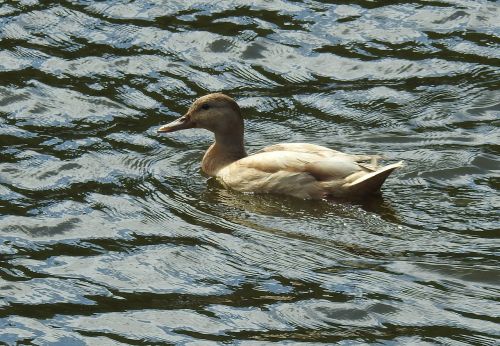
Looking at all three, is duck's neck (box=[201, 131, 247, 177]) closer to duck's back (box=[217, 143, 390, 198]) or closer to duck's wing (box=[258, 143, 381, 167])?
duck's back (box=[217, 143, 390, 198])

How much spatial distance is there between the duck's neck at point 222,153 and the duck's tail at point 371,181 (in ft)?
Answer: 4.78

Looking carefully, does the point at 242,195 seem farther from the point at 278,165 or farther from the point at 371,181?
the point at 371,181

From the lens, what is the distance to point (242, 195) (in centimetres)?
1211

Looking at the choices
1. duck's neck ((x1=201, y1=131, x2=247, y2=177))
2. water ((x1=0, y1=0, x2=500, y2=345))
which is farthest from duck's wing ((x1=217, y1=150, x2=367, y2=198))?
duck's neck ((x1=201, y1=131, x2=247, y2=177))

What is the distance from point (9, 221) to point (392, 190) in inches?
124

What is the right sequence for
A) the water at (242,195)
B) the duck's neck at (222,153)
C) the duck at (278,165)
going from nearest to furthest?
1. the water at (242,195)
2. the duck at (278,165)
3. the duck's neck at (222,153)

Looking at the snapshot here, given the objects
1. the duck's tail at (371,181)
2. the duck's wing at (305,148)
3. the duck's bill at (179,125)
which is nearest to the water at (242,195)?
the duck's tail at (371,181)

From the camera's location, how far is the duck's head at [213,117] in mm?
12758

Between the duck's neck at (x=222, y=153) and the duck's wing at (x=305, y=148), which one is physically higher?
the duck's wing at (x=305, y=148)

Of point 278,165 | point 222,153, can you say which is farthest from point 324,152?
point 222,153

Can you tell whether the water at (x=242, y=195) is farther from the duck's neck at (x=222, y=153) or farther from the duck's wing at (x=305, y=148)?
the duck's wing at (x=305, y=148)

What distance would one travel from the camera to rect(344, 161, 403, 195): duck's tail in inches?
446

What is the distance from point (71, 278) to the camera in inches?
397

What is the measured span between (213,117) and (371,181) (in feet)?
6.46
